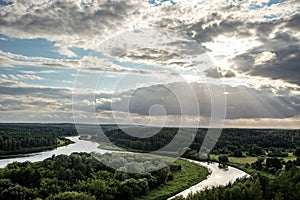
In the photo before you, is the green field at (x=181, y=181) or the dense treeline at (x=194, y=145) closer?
the green field at (x=181, y=181)

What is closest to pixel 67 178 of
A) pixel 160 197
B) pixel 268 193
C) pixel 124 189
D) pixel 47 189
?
pixel 47 189

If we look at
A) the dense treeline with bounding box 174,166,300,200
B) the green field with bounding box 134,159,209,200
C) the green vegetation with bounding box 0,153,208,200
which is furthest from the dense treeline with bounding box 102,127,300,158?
the dense treeline with bounding box 174,166,300,200

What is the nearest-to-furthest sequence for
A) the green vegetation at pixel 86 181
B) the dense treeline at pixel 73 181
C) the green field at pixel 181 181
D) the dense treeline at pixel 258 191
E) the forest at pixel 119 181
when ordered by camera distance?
the dense treeline at pixel 258 191
the forest at pixel 119 181
the dense treeline at pixel 73 181
the green vegetation at pixel 86 181
the green field at pixel 181 181

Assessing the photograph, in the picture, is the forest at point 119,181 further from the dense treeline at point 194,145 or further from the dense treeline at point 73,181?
the dense treeline at point 194,145

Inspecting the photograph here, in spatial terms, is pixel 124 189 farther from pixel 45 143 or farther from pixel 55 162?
pixel 45 143

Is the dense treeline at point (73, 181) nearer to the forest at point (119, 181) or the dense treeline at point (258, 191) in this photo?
the forest at point (119, 181)

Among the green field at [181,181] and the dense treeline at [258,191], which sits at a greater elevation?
the dense treeline at [258,191]

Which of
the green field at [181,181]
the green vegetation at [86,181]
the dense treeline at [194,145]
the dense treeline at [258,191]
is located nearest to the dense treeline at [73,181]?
the green vegetation at [86,181]

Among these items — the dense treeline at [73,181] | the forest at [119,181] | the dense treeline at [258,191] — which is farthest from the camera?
the dense treeline at [73,181]

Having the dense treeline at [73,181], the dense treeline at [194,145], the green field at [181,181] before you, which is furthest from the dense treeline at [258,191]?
the dense treeline at [194,145]
